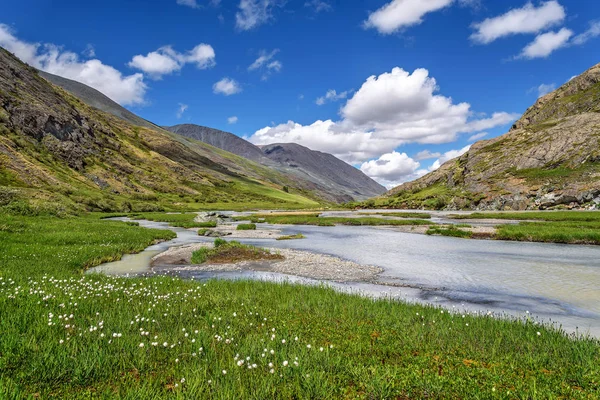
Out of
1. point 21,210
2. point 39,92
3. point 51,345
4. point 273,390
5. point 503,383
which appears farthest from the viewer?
point 39,92

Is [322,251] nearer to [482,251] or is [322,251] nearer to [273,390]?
[482,251]

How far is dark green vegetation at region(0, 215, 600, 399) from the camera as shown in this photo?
20.3 ft

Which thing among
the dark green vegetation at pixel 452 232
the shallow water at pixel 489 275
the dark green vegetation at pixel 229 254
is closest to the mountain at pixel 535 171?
the dark green vegetation at pixel 452 232

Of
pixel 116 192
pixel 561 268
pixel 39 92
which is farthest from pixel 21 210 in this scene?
pixel 39 92

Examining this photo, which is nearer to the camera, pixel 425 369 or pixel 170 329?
pixel 425 369

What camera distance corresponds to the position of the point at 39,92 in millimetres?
192625

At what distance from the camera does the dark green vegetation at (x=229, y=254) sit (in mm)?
30562

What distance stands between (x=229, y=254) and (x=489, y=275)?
22.3 meters

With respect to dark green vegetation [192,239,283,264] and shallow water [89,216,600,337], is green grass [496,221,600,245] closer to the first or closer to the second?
shallow water [89,216,600,337]

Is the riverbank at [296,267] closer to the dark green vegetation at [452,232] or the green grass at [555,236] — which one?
the dark green vegetation at [452,232]

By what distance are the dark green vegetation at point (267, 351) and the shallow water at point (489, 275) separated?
193 inches

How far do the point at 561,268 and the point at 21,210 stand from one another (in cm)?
6363

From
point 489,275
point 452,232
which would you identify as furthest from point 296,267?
point 452,232

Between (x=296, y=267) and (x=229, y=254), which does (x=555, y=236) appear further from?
(x=229, y=254)
